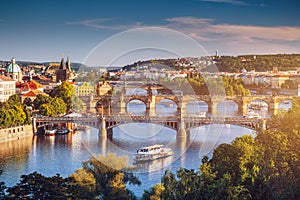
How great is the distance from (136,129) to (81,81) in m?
21.0

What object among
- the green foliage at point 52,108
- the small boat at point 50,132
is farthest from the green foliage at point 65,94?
the small boat at point 50,132

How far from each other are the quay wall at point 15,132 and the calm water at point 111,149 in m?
0.34

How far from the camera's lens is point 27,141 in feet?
74.3

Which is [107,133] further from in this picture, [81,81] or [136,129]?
[81,81]

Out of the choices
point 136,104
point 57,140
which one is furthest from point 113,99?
point 57,140

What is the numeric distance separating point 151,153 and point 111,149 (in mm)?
2030

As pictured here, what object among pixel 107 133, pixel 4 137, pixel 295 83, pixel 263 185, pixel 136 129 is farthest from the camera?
pixel 295 83

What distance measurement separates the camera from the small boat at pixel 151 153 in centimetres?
1866

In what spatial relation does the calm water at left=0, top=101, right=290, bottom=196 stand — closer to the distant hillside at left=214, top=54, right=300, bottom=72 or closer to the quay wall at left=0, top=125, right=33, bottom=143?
the quay wall at left=0, top=125, right=33, bottom=143

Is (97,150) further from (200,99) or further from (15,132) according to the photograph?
(200,99)

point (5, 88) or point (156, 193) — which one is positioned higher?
point (5, 88)

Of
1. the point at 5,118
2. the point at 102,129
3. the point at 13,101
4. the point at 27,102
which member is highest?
the point at 13,101

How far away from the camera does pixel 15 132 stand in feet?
76.2

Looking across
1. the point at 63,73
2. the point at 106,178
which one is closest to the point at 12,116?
the point at 106,178
